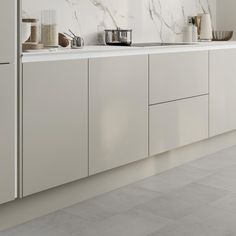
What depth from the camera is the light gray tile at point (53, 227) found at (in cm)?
274

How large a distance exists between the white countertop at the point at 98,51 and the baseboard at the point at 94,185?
71 centimetres

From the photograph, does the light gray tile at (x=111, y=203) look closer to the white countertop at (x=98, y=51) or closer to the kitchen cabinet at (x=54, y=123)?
the kitchen cabinet at (x=54, y=123)

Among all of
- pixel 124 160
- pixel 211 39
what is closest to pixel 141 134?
pixel 124 160

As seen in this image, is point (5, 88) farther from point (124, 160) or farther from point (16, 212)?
point (124, 160)

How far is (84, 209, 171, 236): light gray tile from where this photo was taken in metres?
2.76

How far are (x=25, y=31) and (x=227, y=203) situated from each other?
1461 millimetres

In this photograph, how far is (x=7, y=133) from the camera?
2693 millimetres

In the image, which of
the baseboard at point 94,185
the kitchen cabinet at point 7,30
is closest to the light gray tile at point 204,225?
the baseboard at point 94,185

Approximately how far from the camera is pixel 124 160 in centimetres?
350

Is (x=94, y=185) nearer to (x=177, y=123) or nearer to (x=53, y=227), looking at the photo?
(x=53, y=227)

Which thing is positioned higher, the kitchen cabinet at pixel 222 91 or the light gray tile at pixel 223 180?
the kitchen cabinet at pixel 222 91

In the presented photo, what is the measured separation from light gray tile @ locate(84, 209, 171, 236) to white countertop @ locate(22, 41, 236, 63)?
34.7 inches

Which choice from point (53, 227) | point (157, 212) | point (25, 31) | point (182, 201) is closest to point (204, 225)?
point (157, 212)

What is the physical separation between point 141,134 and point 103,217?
81 centimetres
